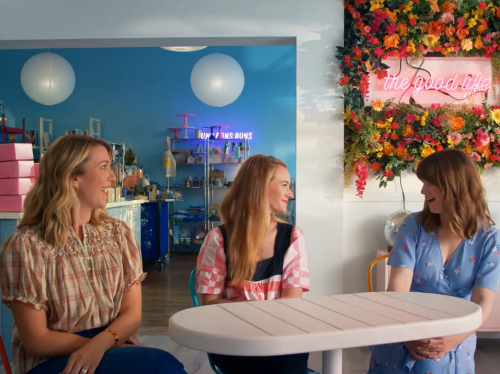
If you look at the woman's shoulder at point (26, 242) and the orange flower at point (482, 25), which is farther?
the orange flower at point (482, 25)

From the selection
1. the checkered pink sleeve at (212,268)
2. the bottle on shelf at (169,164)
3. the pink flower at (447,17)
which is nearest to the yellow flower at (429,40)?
the pink flower at (447,17)

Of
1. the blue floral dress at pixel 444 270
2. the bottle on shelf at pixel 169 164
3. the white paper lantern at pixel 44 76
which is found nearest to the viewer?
the blue floral dress at pixel 444 270

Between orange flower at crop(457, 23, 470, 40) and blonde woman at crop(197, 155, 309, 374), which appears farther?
orange flower at crop(457, 23, 470, 40)

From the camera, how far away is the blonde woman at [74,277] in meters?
1.57

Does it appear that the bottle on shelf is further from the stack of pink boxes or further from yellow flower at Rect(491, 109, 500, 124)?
yellow flower at Rect(491, 109, 500, 124)

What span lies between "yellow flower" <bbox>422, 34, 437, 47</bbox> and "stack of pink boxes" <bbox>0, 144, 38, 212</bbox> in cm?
269

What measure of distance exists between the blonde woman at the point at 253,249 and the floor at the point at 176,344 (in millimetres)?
1420

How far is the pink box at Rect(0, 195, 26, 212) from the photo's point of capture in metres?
3.26

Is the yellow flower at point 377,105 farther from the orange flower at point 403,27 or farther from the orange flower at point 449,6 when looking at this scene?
the orange flower at point 449,6

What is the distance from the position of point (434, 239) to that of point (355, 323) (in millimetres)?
856

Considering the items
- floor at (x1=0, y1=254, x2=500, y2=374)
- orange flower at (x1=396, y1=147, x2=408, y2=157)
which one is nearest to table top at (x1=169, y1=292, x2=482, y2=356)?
floor at (x1=0, y1=254, x2=500, y2=374)

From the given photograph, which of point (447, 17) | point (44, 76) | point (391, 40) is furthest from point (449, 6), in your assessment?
point (44, 76)

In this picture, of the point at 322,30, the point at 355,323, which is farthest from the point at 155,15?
the point at 355,323

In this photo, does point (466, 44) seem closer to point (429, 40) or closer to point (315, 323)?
point (429, 40)
